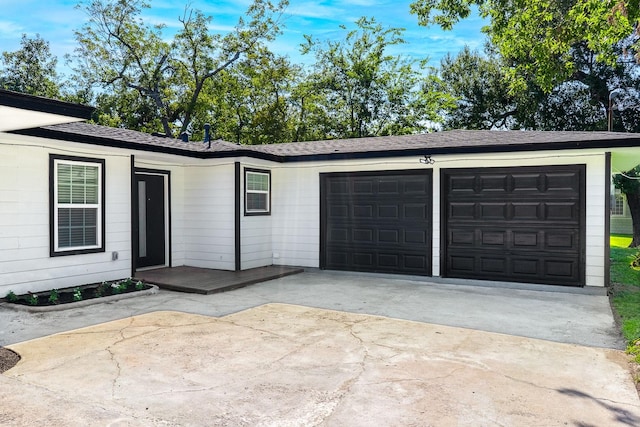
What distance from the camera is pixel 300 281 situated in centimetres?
847

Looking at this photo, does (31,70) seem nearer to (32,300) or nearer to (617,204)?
(32,300)

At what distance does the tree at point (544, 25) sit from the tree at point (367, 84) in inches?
582

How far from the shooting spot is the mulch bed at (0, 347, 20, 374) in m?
3.85

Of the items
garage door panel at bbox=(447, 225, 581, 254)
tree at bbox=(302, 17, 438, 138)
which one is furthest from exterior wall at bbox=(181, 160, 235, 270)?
tree at bbox=(302, 17, 438, 138)

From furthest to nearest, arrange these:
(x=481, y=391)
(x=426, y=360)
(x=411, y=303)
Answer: (x=411, y=303), (x=426, y=360), (x=481, y=391)

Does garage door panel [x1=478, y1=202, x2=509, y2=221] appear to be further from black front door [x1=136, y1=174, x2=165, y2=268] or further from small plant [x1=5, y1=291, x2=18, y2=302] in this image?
small plant [x1=5, y1=291, x2=18, y2=302]

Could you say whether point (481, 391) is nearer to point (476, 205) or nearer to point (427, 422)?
point (427, 422)

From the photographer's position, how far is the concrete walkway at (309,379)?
2.97 meters

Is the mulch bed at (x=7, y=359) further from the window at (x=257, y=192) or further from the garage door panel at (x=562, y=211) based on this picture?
the garage door panel at (x=562, y=211)

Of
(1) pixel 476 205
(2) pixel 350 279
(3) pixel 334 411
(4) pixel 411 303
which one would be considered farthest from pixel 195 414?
(1) pixel 476 205

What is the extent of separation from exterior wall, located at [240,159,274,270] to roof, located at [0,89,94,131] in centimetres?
428

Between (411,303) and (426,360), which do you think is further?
(411,303)

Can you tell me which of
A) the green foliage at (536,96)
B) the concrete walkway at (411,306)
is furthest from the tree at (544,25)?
the green foliage at (536,96)

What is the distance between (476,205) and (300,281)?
3554 millimetres
